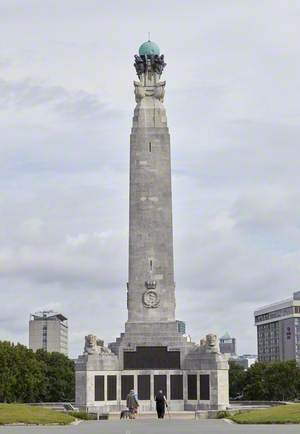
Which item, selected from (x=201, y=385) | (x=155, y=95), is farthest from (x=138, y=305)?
(x=155, y=95)

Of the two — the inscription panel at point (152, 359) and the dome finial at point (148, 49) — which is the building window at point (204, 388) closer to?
the inscription panel at point (152, 359)

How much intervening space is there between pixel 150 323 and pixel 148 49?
83.7 ft

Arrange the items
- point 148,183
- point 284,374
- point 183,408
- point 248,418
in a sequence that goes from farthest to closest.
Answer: point 284,374
point 148,183
point 183,408
point 248,418

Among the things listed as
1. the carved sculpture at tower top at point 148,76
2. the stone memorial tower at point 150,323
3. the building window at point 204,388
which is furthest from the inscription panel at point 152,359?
the carved sculpture at tower top at point 148,76

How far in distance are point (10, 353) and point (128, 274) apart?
2843 centimetres

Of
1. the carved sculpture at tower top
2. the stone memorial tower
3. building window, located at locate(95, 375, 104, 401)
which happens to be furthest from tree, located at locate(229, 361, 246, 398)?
the carved sculpture at tower top

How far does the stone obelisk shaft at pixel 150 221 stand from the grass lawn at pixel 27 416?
99.2ft

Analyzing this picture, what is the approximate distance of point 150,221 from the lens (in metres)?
89.4

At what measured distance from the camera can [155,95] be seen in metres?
93.0

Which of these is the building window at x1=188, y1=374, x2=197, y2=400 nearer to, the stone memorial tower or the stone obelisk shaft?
the stone memorial tower

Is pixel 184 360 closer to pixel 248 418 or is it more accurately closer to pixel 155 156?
pixel 155 156

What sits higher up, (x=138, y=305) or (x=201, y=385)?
(x=138, y=305)

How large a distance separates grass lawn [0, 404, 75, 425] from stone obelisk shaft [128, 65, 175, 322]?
3025 cm

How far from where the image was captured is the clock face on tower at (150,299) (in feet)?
289
